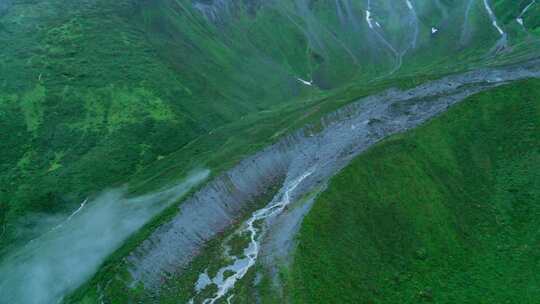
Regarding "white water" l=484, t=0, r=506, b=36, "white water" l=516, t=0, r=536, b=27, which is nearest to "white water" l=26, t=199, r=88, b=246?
"white water" l=484, t=0, r=506, b=36

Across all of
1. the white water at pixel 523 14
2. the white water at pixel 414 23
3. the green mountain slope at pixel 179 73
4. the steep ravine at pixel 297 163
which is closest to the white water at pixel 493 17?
the green mountain slope at pixel 179 73

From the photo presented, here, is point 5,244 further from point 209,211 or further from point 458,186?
point 458,186

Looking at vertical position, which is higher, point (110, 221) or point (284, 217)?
point (110, 221)

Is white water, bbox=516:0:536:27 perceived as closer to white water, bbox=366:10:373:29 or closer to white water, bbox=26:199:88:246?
white water, bbox=366:10:373:29

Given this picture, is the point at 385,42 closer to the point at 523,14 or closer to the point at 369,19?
the point at 369,19

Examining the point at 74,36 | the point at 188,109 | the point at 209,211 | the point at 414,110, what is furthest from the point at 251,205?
the point at 74,36

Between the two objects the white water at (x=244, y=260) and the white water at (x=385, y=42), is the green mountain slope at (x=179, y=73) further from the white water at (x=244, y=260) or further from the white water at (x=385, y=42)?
the white water at (x=244, y=260)
